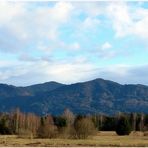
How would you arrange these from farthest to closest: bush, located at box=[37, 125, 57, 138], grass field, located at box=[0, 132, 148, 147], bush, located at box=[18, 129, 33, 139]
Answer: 1. bush, located at box=[18, 129, 33, 139]
2. bush, located at box=[37, 125, 57, 138]
3. grass field, located at box=[0, 132, 148, 147]

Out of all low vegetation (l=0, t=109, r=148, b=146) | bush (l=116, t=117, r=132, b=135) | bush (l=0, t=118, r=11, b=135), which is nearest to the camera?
low vegetation (l=0, t=109, r=148, b=146)

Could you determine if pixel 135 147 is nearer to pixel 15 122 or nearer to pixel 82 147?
pixel 82 147

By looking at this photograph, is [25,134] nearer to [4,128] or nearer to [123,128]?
[4,128]

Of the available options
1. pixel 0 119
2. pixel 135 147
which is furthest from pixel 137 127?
pixel 135 147

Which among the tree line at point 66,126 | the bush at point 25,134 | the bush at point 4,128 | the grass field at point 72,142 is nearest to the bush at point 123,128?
the tree line at point 66,126

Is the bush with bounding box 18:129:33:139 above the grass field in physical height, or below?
above

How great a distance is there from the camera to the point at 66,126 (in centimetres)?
8019

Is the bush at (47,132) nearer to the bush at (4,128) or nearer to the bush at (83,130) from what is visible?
the bush at (83,130)

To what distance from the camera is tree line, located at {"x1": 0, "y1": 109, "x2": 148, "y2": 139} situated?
74.8 m

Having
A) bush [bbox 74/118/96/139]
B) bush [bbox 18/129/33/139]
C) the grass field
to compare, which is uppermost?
bush [bbox 74/118/96/139]

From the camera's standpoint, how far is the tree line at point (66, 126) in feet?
245

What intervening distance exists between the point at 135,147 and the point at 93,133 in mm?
29191

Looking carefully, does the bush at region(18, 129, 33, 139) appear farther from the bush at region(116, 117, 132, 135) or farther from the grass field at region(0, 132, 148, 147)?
the bush at region(116, 117, 132, 135)

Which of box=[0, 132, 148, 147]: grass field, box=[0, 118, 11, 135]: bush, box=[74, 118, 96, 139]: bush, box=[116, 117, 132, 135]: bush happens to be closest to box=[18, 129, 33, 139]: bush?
box=[74, 118, 96, 139]: bush
